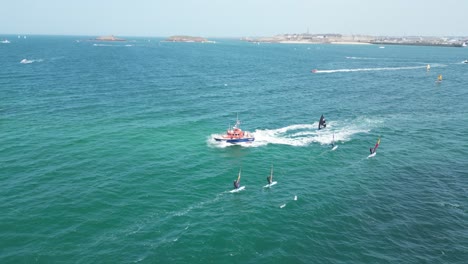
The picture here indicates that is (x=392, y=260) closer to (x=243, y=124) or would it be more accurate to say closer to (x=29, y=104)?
(x=243, y=124)

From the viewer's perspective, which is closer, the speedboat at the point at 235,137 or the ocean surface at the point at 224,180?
the ocean surface at the point at 224,180

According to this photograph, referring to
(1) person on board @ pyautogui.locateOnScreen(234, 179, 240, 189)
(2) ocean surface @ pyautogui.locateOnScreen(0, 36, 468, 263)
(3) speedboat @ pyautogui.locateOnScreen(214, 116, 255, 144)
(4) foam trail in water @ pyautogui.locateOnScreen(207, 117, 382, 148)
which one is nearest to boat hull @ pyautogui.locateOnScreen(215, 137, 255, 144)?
(3) speedboat @ pyautogui.locateOnScreen(214, 116, 255, 144)

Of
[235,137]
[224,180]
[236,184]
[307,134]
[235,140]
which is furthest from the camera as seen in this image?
[307,134]

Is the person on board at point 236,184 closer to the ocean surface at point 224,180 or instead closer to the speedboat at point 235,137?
the ocean surface at point 224,180

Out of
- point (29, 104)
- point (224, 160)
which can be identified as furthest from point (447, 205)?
point (29, 104)

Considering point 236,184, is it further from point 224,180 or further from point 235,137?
point 235,137

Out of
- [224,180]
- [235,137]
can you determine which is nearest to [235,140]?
[235,137]

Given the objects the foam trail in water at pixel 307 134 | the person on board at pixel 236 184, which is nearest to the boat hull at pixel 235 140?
the foam trail in water at pixel 307 134
